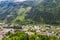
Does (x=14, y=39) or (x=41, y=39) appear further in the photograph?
(x=41, y=39)

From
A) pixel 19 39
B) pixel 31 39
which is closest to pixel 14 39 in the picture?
pixel 19 39

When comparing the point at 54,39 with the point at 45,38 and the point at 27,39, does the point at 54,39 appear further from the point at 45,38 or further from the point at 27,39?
the point at 27,39

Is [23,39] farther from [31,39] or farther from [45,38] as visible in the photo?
[45,38]

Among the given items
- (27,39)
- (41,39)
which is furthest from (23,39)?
(41,39)

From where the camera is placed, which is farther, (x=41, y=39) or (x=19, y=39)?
(x=41, y=39)

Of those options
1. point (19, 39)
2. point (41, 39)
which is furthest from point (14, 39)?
point (41, 39)

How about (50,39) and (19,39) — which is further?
(50,39)

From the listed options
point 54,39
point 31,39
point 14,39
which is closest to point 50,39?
point 54,39

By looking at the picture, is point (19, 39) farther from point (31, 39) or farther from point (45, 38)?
point (45, 38)
